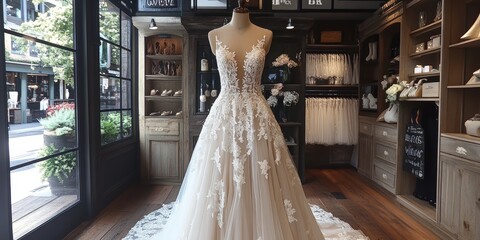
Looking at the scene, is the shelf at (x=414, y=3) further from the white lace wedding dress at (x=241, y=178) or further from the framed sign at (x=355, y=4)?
the white lace wedding dress at (x=241, y=178)

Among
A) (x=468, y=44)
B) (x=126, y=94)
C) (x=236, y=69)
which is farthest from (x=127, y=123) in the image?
(x=468, y=44)

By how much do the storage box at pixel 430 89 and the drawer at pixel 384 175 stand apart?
1.00 metres

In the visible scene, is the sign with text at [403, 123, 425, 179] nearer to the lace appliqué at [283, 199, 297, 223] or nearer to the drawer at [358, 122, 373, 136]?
the drawer at [358, 122, 373, 136]

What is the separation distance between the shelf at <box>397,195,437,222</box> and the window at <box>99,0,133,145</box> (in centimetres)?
317

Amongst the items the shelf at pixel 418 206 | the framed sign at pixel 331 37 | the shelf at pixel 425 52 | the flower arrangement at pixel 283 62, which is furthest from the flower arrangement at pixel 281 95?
the shelf at pixel 418 206

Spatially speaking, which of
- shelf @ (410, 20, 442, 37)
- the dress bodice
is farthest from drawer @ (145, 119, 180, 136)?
shelf @ (410, 20, 442, 37)

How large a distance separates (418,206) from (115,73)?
3.49 m

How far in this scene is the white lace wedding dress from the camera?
1.71 meters

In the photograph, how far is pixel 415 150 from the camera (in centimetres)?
319

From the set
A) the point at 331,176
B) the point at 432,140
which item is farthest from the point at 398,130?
Result: the point at 331,176

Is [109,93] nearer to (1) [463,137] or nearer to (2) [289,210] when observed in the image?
(2) [289,210]

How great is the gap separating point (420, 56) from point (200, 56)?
2.60m

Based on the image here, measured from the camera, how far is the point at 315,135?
5012 millimetres

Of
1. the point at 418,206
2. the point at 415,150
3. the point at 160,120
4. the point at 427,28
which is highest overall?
the point at 427,28
